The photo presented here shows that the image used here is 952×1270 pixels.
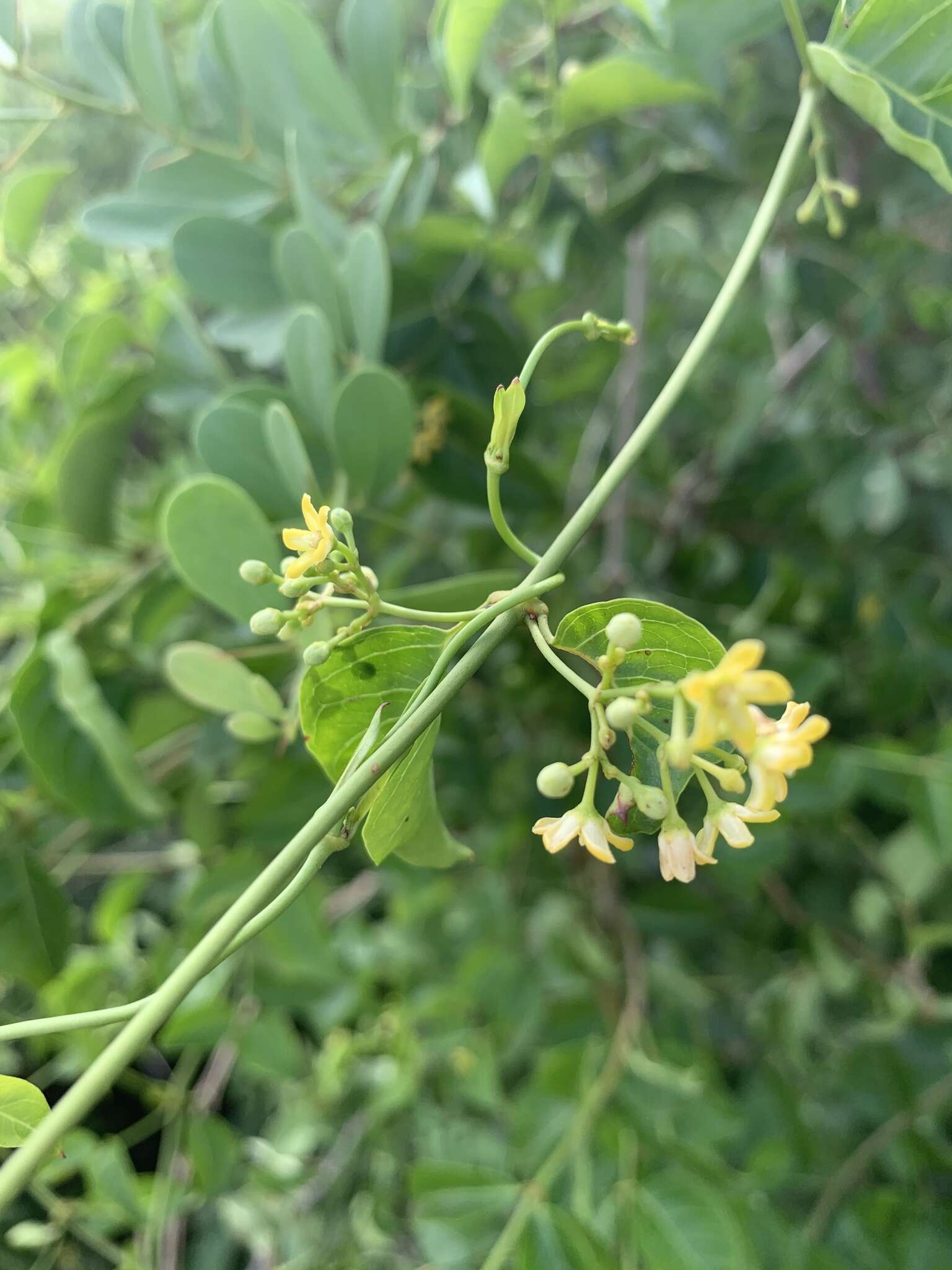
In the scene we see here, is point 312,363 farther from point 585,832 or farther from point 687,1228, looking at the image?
point 687,1228

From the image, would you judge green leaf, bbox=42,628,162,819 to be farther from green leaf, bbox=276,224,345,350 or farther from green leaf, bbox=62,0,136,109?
green leaf, bbox=62,0,136,109

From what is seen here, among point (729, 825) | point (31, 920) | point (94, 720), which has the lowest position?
point (31, 920)

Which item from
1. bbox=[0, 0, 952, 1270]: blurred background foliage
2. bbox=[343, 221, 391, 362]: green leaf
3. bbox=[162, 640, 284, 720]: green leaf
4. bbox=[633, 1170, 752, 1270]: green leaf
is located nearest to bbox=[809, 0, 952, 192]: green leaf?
bbox=[0, 0, 952, 1270]: blurred background foliage

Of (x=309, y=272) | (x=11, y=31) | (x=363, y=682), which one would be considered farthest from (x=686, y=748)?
(x=11, y=31)

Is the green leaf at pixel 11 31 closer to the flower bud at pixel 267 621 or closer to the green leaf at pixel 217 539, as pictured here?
the green leaf at pixel 217 539

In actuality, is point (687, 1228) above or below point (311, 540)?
below

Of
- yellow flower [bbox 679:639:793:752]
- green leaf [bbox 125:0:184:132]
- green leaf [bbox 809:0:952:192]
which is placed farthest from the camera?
green leaf [bbox 125:0:184:132]
